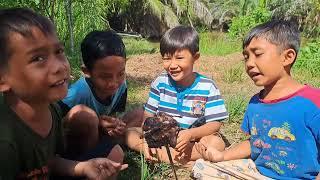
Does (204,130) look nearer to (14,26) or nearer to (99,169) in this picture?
(99,169)

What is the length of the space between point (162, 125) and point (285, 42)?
0.82 m

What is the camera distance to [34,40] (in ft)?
5.42

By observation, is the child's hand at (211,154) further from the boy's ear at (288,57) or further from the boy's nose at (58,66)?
the boy's nose at (58,66)

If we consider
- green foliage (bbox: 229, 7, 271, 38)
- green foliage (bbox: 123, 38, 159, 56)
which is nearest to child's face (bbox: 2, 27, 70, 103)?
green foliage (bbox: 123, 38, 159, 56)

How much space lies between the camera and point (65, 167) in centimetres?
203

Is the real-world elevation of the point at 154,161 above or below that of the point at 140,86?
above

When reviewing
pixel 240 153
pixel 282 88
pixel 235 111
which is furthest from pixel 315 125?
pixel 235 111

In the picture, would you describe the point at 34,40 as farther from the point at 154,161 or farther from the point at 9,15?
the point at 154,161

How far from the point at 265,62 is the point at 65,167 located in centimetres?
119

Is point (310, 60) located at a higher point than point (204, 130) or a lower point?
lower

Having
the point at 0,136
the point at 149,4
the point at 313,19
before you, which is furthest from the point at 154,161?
the point at 149,4

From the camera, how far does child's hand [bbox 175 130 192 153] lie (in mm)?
2795

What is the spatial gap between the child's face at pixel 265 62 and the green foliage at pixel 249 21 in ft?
38.0

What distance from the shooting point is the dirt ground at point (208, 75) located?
386 cm
